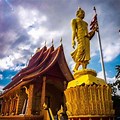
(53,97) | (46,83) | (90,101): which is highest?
(46,83)

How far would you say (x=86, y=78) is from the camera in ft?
13.0

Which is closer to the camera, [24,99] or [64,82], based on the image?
[64,82]

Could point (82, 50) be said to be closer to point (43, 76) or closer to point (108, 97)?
point (108, 97)

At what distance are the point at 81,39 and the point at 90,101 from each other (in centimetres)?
208

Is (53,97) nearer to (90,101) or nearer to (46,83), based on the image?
(46,83)

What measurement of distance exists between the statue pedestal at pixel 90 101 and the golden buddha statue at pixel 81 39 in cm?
104

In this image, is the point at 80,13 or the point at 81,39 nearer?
Result: the point at 81,39

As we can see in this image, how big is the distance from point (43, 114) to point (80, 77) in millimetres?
4531

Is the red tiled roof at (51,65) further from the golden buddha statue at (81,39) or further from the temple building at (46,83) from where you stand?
the golden buddha statue at (81,39)

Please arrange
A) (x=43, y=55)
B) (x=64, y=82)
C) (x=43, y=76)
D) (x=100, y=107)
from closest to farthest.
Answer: (x=100, y=107), (x=43, y=76), (x=64, y=82), (x=43, y=55)

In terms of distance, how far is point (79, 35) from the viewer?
510cm

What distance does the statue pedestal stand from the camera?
3574 mm

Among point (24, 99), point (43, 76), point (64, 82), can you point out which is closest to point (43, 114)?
point (43, 76)

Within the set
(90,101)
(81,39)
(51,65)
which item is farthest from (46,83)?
(90,101)
